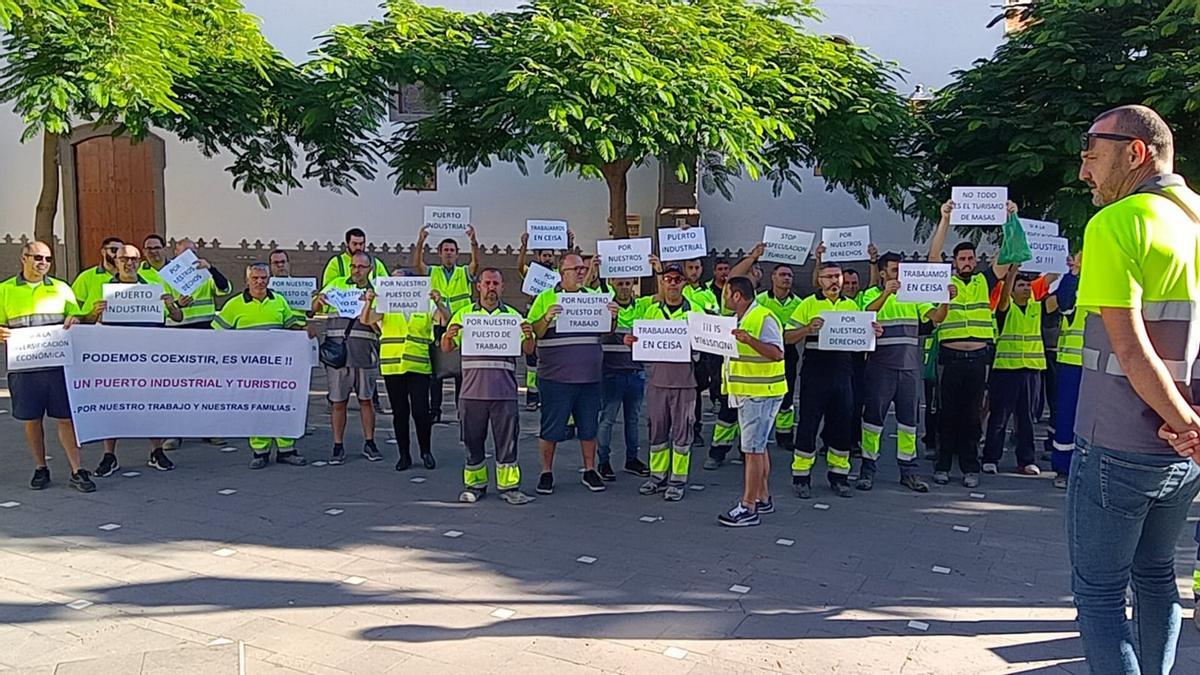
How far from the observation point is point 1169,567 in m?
3.50

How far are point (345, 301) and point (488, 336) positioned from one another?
2082 mm

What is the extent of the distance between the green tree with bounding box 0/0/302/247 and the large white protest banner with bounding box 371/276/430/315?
383cm

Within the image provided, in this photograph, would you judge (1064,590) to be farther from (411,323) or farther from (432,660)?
(411,323)

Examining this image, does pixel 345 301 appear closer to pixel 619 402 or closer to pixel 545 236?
pixel 545 236

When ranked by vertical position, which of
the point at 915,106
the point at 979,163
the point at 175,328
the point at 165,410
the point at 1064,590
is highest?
the point at 915,106

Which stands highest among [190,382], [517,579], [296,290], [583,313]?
[296,290]

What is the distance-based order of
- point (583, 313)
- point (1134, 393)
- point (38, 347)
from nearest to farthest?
point (1134, 393), point (38, 347), point (583, 313)

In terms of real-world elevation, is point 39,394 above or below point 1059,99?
below

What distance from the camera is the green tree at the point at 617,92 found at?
10650 mm

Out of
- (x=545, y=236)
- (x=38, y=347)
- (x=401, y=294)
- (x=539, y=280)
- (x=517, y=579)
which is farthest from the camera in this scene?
(x=545, y=236)

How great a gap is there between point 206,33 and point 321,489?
7433 millimetres

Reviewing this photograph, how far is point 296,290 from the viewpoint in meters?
9.70

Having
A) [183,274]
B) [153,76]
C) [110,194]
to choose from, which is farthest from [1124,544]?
[110,194]

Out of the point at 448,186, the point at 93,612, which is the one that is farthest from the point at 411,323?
the point at 448,186
